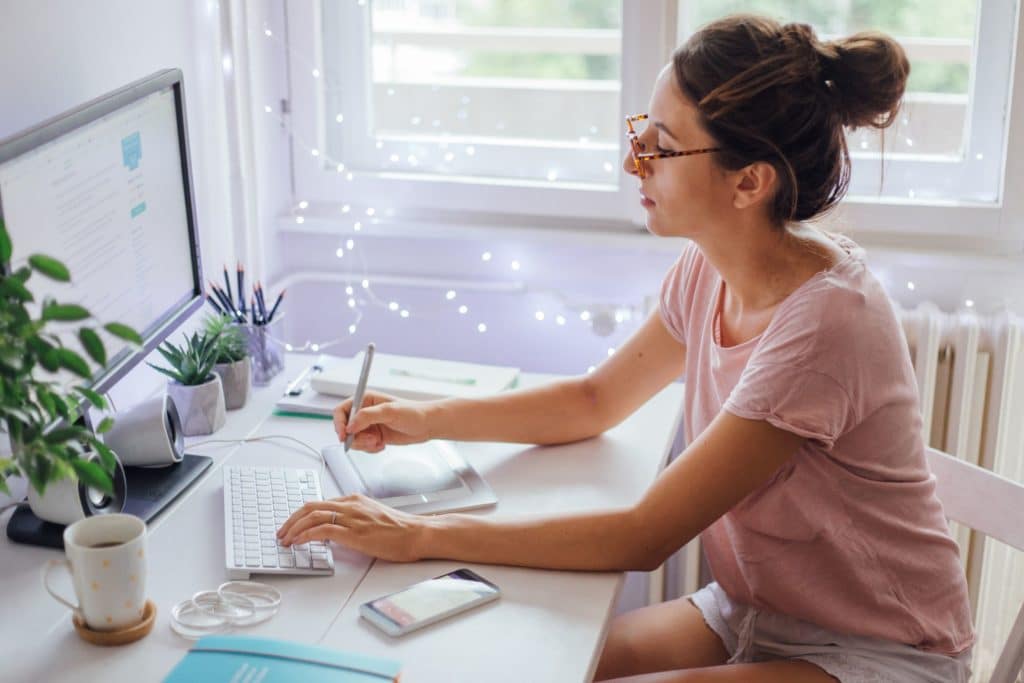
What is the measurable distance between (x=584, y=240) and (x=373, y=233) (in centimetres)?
40

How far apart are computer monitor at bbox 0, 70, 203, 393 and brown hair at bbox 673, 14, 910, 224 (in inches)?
26.0

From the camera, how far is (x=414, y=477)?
58.9 inches

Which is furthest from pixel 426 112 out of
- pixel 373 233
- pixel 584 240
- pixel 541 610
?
pixel 541 610

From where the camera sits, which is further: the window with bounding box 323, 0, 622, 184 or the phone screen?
the window with bounding box 323, 0, 622, 184

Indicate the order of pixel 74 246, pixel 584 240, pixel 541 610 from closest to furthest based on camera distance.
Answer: pixel 541 610 → pixel 74 246 → pixel 584 240

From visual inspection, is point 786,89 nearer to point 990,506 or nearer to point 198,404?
point 990,506

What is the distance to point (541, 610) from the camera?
1.21 m

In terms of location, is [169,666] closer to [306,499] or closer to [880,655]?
[306,499]

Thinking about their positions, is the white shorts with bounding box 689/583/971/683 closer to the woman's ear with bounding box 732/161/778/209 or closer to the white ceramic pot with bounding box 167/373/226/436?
the woman's ear with bounding box 732/161/778/209

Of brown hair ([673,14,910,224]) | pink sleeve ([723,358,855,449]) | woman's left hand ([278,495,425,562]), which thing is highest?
brown hair ([673,14,910,224])

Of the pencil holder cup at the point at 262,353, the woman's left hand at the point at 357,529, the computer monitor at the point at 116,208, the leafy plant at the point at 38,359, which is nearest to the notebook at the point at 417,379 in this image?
the pencil holder cup at the point at 262,353

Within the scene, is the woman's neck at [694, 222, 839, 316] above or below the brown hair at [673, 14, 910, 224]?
below

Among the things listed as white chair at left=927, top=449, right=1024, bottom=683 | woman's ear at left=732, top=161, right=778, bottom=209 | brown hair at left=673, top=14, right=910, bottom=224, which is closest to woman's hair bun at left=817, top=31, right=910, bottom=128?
brown hair at left=673, top=14, right=910, bottom=224

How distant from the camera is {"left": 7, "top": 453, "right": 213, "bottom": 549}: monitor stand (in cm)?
132
